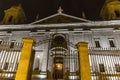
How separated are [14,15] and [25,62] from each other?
25.8 meters

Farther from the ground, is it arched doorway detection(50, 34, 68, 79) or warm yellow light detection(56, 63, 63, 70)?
arched doorway detection(50, 34, 68, 79)

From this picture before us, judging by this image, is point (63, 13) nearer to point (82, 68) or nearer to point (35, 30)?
point (35, 30)

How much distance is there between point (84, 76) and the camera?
9625mm

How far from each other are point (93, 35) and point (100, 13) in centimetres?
1133

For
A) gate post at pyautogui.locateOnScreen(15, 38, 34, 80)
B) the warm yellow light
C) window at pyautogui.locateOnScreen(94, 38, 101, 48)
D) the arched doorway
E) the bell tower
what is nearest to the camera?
gate post at pyautogui.locateOnScreen(15, 38, 34, 80)

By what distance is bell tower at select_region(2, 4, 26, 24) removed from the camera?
3339cm

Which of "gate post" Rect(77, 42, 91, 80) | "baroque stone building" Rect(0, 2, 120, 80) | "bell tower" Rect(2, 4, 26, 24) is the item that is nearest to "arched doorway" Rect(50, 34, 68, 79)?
"baroque stone building" Rect(0, 2, 120, 80)

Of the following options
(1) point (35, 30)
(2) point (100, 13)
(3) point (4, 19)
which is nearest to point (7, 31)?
(1) point (35, 30)

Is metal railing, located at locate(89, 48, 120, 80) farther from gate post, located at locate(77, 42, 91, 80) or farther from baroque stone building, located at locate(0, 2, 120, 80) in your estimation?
baroque stone building, located at locate(0, 2, 120, 80)

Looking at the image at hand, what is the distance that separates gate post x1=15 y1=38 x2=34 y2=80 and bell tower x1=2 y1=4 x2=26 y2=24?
22956 mm

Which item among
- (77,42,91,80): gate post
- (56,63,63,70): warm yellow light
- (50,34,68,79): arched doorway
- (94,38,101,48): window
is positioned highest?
(94,38,101,48): window

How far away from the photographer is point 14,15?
3450cm

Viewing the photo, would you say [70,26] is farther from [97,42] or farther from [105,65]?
[105,65]

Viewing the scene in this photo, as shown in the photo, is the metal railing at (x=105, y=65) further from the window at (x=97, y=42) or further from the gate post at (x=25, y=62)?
the window at (x=97, y=42)
